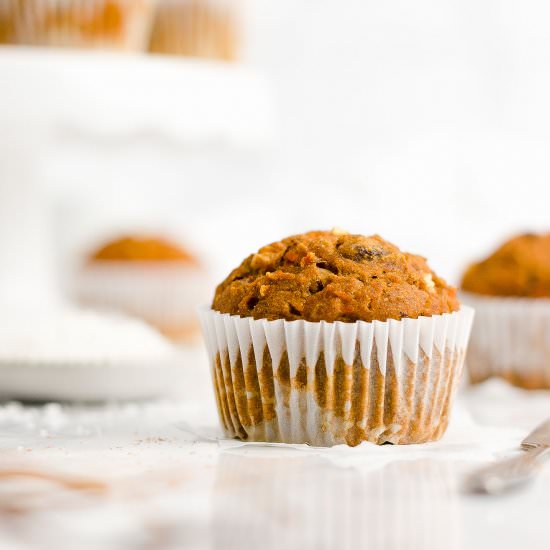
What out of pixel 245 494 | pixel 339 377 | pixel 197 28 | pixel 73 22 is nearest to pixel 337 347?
pixel 339 377

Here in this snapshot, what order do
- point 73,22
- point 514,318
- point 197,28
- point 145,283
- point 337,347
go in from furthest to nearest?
point 145,283 < point 197,28 < point 73,22 < point 514,318 < point 337,347

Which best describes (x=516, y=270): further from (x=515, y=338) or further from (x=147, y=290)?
(x=147, y=290)

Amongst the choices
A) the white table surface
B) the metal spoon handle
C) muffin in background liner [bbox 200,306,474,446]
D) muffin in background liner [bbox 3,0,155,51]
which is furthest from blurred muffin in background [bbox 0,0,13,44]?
the metal spoon handle

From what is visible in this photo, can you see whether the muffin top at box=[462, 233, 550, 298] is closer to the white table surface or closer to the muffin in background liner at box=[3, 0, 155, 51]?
the white table surface

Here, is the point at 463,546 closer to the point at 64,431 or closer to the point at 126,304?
the point at 64,431

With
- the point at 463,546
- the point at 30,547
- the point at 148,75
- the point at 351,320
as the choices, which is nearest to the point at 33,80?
the point at 148,75

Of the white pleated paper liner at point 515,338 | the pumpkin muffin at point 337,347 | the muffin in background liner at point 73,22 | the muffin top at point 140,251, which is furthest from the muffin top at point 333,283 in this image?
the muffin top at point 140,251

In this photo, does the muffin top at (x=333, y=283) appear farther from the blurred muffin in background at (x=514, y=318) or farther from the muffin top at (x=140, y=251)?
the muffin top at (x=140, y=251)
